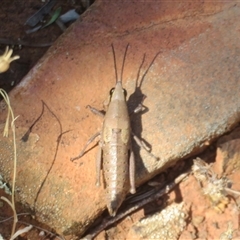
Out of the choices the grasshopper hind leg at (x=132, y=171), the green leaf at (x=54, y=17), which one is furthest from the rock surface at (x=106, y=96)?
the green leaf at (x=54, y=17)

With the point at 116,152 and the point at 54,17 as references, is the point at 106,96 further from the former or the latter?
the point at 54,17

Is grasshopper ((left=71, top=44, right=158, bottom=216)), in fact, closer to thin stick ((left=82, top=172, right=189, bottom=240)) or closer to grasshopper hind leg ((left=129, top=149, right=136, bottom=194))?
grasshopper hind leg ((left=129, top=149, right=136, bottom=194))

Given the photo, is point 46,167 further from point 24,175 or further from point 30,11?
point 30,11

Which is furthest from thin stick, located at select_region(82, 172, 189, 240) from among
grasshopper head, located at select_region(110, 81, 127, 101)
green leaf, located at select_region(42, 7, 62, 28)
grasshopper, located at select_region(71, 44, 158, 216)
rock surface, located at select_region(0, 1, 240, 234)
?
green leaf, located at select_region(42, 7, 62, 28)

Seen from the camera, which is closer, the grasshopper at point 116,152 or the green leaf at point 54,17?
the grasshopper at point 116,152

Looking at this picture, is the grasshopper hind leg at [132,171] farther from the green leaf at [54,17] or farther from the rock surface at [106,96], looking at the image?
the green leaf at [54,17]

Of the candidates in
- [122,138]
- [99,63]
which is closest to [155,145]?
[122,138]

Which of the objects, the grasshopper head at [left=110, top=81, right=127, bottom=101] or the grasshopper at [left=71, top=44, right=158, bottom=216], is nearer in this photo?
the grasshopper at [left=71, top=44, right=158, bottom=216]
